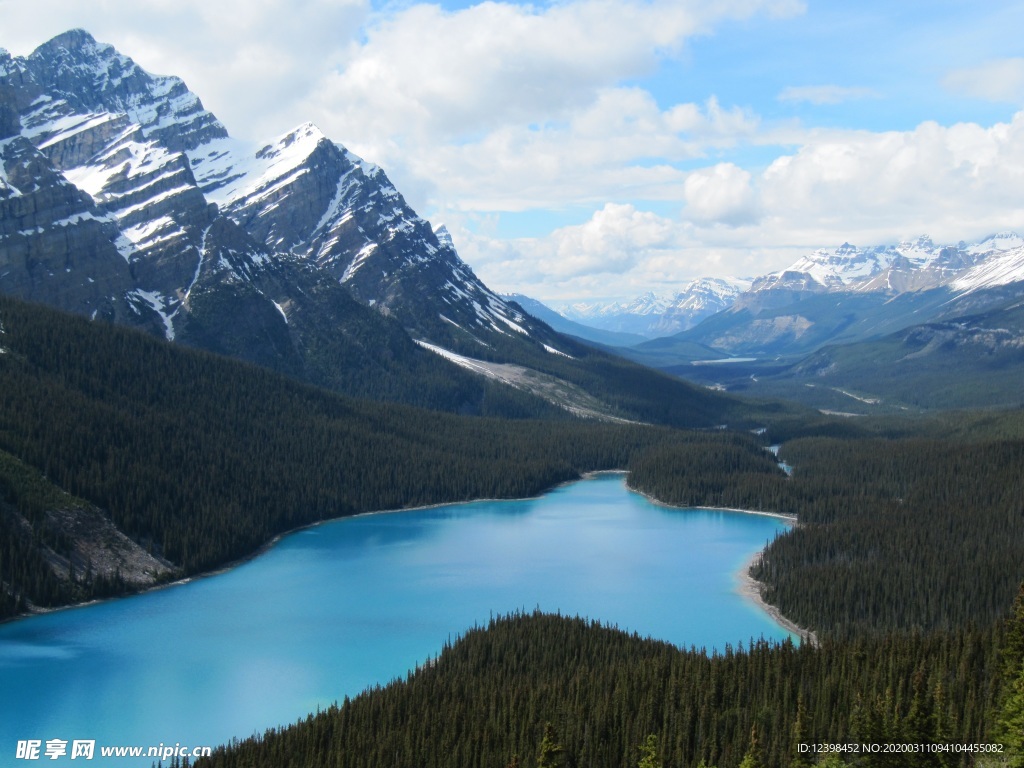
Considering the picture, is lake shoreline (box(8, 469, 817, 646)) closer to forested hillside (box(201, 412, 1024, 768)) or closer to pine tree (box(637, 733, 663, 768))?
forested hillside (box(201, 412, 1024, 768))

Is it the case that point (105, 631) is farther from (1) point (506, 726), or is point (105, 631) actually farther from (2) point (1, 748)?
(1) point (506, 726)

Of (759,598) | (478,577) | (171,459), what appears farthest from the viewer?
(171,459)

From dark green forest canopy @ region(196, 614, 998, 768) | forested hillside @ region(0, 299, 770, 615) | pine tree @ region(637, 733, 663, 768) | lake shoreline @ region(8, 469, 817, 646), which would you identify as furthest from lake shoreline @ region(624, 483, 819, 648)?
forested hillside @ region(0, 299, 770, 615)

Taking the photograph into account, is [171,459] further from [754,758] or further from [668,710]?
[754,758]

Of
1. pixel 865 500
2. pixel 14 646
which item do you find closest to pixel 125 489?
pixel 14 646

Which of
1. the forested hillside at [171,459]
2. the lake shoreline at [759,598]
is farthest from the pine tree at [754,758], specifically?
the forested hillside at [171,459]

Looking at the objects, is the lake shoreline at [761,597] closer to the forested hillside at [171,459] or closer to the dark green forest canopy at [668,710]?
the dark green forest canopy at [668,710]

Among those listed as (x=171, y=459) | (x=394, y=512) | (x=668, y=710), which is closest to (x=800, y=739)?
(x=668, y=710)
